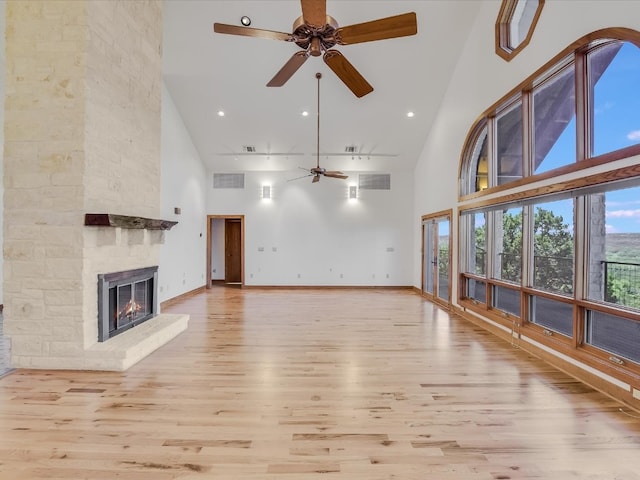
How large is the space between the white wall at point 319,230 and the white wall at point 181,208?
0.93 meters

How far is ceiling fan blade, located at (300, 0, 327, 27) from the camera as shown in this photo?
241 cm

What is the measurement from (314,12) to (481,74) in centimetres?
410

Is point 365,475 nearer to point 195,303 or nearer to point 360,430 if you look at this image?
point 360,430

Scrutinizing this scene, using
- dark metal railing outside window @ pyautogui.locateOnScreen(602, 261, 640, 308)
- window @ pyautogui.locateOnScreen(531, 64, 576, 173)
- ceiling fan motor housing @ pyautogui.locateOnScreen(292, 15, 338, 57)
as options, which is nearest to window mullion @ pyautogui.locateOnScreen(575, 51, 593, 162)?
window @ pyautogui.locateOnScreen(531, 64, 576, 173)

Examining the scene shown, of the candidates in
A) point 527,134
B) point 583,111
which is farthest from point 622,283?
point 527,134

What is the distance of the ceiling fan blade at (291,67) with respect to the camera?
129 inches

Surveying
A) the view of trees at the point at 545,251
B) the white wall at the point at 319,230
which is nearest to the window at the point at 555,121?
the view of trees at the point at 545,251

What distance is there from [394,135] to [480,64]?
276cm

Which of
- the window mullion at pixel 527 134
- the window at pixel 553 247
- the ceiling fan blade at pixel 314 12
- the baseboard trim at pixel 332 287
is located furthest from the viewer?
the baseboard trim at pixel 332 287

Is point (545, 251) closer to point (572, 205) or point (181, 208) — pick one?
point (572, 205)

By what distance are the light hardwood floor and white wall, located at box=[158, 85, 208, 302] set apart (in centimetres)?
314

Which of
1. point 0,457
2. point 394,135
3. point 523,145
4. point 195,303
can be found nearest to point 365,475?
point 0,457

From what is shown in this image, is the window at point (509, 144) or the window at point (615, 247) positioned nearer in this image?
the window at point (615, 247)

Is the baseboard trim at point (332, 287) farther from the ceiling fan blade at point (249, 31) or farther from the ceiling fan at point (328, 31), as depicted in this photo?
the ceiling fan blade at point (249, 31)
